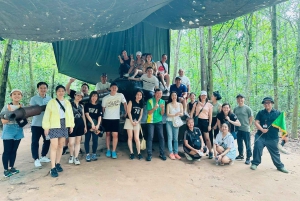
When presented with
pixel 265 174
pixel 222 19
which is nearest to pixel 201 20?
pixel 222 19

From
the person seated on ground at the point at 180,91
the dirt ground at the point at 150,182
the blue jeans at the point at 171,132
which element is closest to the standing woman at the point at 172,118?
the blue jeans at the point at 171,132

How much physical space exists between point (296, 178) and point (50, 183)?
4.16 m

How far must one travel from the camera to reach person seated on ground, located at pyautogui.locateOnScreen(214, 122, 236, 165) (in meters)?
4.18

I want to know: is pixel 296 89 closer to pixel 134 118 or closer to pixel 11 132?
pixel 134 118

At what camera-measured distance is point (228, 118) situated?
437cm

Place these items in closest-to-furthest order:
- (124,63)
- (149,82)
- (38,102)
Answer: (38,102), (149,82), (124,63)

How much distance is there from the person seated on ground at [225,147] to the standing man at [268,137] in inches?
16.6

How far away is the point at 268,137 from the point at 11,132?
457cm

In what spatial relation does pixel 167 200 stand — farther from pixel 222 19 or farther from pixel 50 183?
pixel 222 19

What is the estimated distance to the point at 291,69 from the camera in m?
10.3

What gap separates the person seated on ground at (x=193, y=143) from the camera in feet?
14.3

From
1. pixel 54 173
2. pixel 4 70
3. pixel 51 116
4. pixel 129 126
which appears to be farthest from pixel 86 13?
pixel 4 70

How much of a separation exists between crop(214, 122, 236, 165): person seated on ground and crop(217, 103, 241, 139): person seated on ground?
11 centimetres

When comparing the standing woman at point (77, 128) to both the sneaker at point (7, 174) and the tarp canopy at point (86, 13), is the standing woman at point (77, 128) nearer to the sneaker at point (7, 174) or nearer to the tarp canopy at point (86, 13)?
the sneaker at point (7, 174)
